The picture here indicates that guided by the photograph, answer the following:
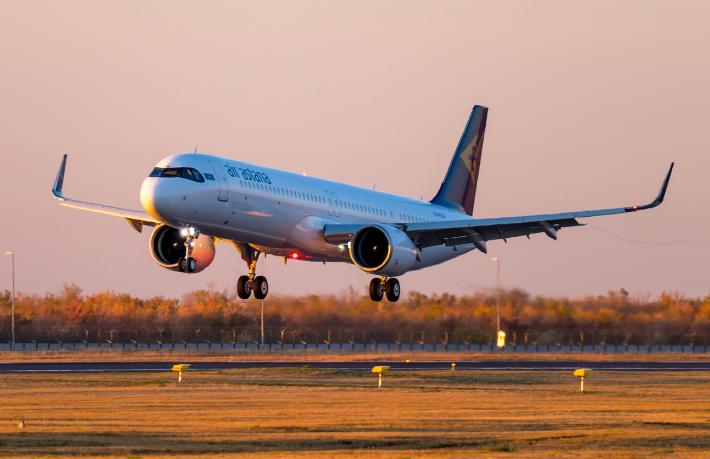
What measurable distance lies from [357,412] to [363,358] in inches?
1448

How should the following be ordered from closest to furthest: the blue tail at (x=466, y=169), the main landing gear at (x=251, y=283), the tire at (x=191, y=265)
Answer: the tire at (x=191, y=265) < the main landing gear at (x=251, y=283) < the blue tail at (x=466, y=169)

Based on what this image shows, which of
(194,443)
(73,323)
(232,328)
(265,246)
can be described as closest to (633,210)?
Answer: (265,246)

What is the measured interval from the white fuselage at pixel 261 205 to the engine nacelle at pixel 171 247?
190cm

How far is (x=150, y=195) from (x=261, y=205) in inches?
190

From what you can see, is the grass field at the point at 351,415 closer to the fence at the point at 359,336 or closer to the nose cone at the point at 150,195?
the nose cone at the point at 150,195

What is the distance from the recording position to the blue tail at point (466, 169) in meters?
70.9

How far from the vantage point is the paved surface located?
235 feet

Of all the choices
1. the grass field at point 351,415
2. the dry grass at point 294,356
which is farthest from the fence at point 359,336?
the grass field at point 351,415

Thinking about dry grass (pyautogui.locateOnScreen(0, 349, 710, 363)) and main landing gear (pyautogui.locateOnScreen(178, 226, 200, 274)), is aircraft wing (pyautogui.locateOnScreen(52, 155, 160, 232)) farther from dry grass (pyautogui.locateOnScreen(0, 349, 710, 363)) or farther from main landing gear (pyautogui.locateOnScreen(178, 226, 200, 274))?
dry grass (pyautogui.locateOnScreen(0, 349, 710, 363))

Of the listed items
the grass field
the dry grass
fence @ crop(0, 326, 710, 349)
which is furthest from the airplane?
fence @ crop(0, 326, 710, 349)

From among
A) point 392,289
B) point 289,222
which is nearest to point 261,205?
point 289,222

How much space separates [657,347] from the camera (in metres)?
91.1

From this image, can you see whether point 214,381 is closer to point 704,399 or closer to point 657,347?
point 704,399

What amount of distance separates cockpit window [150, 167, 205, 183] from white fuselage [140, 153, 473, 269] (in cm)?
19
